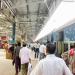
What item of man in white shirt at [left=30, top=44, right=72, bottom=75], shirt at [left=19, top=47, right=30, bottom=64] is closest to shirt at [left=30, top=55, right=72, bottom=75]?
man in white shirt at [left=30, top=44, right=72, bottom=75]

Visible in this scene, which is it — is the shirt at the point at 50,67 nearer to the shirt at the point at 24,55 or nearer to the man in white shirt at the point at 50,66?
the man in white shirt at the point at 50,66

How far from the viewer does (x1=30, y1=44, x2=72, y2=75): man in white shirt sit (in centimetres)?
452

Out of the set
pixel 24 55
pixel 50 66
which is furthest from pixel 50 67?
pixel 24 55

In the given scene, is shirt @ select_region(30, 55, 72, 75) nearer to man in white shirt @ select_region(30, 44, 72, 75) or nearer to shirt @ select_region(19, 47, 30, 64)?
man in white shirt @ select_region(30, 44, 72, 75)

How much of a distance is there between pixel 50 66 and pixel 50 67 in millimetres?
15

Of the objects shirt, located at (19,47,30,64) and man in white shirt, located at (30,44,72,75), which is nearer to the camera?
man in white shirt, located at (30,44,72,75)

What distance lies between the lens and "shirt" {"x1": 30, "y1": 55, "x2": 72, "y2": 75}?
4.51m

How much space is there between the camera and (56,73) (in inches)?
179

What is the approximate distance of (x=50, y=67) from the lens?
4.55 metres

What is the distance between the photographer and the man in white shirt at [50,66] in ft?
14.8

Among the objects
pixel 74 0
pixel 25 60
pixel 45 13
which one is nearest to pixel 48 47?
pixel 25 60

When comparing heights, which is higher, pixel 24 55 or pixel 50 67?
pixel 50 67

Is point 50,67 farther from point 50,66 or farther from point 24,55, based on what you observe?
point 24,55

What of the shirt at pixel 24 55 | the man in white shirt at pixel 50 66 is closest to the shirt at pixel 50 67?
the man in white shirt at pixel 50 66
